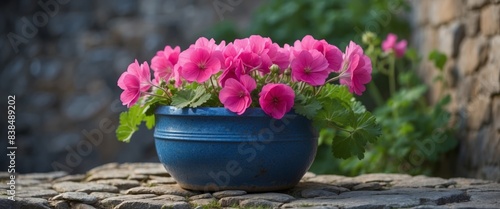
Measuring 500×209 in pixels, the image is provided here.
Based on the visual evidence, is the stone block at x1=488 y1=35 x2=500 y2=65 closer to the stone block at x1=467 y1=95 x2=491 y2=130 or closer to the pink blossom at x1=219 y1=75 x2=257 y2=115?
the stone block at x1=467 y1=95 x2=491 y2=130

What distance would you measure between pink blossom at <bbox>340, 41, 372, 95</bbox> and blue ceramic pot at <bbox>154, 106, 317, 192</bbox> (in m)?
0.19

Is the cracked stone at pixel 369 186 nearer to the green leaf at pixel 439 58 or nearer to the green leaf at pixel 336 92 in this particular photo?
the green leaf at pixel 336 92

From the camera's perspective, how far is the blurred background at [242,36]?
324 centimetres

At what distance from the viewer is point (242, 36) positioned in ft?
15.9

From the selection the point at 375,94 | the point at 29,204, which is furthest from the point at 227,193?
the point at 375,94

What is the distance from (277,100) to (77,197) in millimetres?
675

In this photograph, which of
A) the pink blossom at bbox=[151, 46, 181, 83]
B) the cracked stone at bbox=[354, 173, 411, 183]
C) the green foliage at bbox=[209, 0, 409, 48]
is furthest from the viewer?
the green foliage at bbox=[209, 0, 409, 48]

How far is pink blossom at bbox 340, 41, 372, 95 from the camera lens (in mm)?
2215

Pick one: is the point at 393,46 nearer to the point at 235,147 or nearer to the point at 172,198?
the point at 235,147

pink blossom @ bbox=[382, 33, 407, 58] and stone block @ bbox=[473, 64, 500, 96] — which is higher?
pink blossom @ bbox=[382, 33, 407, 58]

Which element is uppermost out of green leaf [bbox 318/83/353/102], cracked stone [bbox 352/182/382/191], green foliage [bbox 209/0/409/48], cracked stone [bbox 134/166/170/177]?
green foliage [bbox 209/0/409/48]

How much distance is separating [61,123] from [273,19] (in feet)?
6.73

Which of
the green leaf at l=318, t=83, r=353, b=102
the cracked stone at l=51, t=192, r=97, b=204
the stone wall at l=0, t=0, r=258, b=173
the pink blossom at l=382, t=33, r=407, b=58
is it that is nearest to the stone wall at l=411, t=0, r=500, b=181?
the pink blossom at l=382, t=33, r=407, b=58

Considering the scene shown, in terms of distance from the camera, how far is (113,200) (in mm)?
2135
